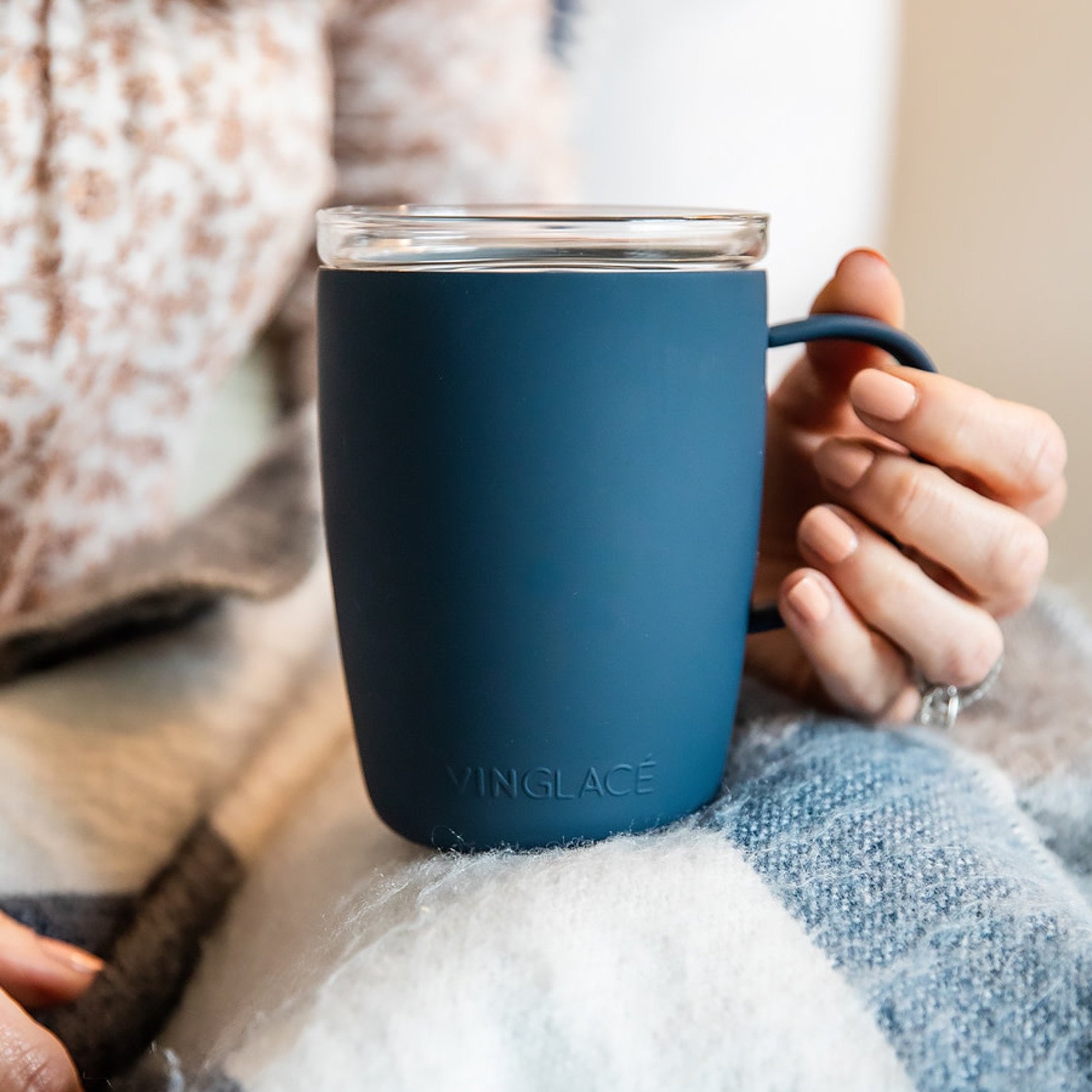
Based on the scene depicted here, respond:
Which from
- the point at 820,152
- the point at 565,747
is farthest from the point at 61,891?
the point at 820,152

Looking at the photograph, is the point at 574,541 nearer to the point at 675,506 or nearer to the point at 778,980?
the point at 675,506

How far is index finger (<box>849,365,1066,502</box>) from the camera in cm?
41

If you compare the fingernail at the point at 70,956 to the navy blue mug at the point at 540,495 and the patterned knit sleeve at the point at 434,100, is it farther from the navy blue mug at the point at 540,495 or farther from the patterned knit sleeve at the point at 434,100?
the patterned knit sleeve at the point at 434,100

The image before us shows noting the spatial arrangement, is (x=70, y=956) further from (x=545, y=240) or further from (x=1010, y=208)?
(x=1010, y=208)

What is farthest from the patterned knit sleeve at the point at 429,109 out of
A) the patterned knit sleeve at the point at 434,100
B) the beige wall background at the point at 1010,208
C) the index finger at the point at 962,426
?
the index finger at the point at 962,426

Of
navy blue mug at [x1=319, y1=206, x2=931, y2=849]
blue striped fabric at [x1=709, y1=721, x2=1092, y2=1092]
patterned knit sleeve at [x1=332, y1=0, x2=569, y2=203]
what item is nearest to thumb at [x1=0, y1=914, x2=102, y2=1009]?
navy blue mug at [x1=319, y1=206, x2=931, y2=849]

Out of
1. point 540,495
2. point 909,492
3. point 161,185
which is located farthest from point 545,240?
point 161,185

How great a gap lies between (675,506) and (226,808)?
0.27 m

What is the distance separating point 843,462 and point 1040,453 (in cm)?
8

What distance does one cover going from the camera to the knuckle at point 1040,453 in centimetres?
43

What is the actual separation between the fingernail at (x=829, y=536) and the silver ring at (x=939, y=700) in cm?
7

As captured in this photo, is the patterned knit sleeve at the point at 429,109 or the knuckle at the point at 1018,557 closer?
the knuckle at the point at 1018,557

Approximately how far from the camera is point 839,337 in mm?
404

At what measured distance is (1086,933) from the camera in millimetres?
316
